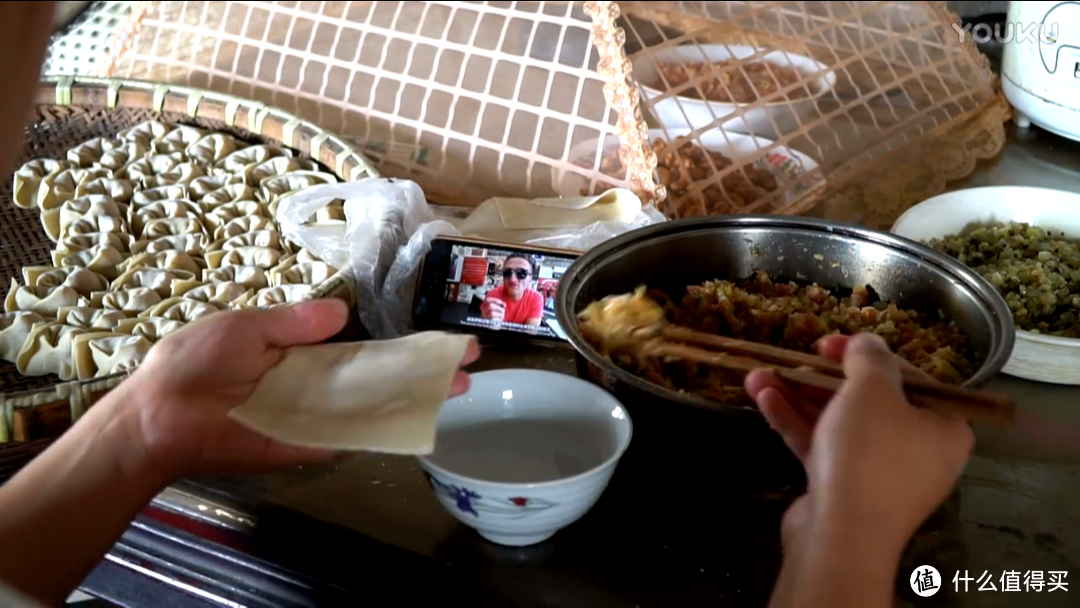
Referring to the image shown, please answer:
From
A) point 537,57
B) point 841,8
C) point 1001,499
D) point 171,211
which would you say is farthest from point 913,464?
point 841,8

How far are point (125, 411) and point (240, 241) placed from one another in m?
0.38

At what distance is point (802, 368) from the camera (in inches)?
26.5

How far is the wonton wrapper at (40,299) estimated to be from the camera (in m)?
0.94

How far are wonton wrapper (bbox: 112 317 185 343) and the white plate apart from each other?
0.46 meters

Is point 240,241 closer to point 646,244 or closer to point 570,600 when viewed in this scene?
point 646,244

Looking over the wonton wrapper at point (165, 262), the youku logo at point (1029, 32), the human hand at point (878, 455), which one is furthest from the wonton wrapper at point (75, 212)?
the youku logo at point (1029, 32)

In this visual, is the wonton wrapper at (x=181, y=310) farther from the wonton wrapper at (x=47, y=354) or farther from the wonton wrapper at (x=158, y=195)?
the wonton wrapper at (x=158, y=195)

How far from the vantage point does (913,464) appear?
0.58m

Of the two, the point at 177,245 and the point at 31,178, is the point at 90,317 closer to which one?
the point at 177,245

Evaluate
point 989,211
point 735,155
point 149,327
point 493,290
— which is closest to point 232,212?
point 149,327

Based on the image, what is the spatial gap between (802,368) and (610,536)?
0.64ft

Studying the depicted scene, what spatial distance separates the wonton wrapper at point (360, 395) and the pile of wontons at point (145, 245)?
0.19 metres

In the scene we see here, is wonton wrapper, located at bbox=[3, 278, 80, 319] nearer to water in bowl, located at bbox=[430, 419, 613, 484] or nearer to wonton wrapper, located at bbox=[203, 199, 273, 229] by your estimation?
wonton wrapper, located at bbox=[203, 199, 273, 229]

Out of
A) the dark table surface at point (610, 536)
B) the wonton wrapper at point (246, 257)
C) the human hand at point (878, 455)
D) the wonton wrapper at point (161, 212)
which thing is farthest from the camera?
the wonton wrapper at point (161, 212)
